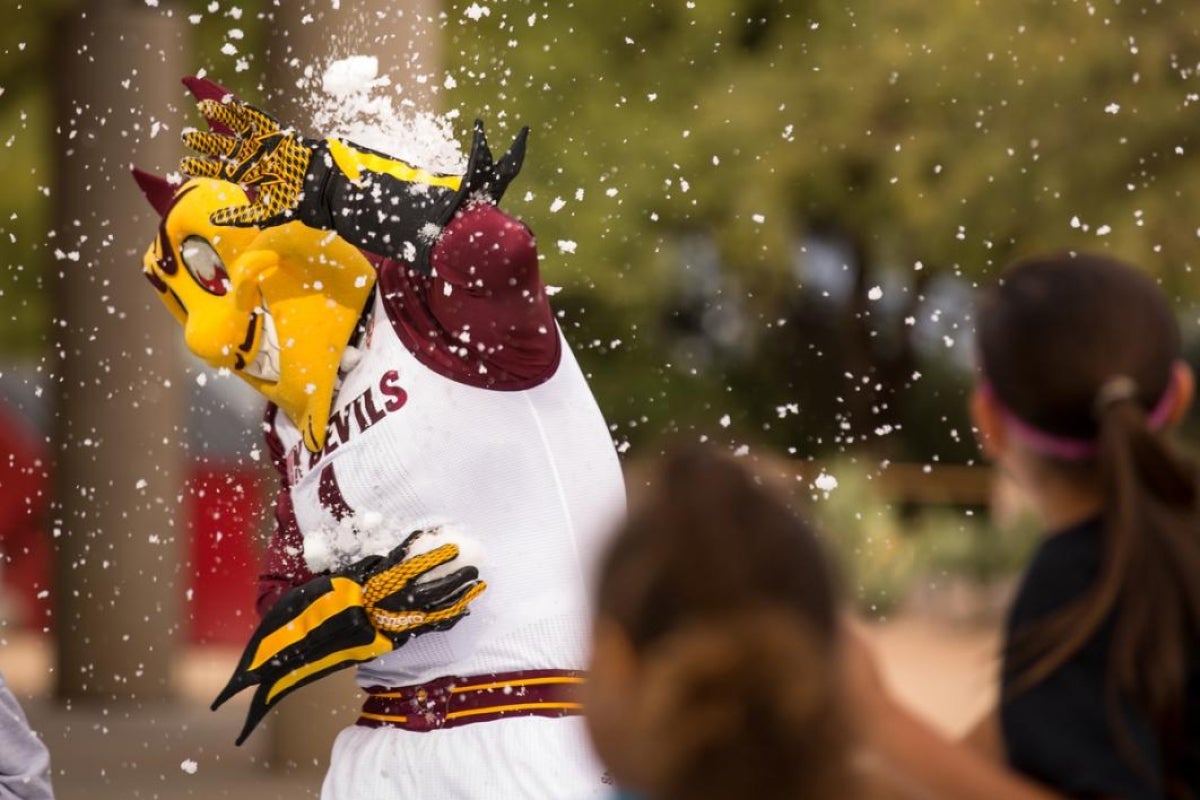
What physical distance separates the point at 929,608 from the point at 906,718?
40.3ft

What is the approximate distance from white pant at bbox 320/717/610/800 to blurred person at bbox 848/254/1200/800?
3.84 feet

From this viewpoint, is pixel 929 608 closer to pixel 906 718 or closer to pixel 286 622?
pixel 286 622

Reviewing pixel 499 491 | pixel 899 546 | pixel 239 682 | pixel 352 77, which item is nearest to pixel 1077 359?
pixel 499 491

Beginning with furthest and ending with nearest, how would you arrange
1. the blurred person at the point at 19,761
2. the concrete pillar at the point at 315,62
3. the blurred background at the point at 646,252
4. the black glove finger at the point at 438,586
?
the blurred background at the point at 646,252 < the concrete pillar at the point at 315,62 < the blurred person at the point at 19,761 < the black glove finger at the point at 438,586

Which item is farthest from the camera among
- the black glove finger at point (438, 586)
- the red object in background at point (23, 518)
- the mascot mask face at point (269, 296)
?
the red object in background at point (23, 518)

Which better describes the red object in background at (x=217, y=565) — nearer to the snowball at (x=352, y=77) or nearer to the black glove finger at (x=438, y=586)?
the snowball at (x=352, y=77)

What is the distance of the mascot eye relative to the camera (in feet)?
12.0

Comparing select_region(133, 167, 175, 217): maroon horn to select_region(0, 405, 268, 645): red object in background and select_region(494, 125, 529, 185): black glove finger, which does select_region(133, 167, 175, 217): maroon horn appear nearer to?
select_region(494, 125, 529, 185): black glove finger

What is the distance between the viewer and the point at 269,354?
3551 mm

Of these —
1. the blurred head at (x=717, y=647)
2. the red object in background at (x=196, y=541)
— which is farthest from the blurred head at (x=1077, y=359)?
the red object in background at (x=196, y=541)

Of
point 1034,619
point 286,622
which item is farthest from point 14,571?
point 1034,619

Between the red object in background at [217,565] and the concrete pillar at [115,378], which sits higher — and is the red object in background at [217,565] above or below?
below

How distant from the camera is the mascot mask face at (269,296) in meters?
3.47

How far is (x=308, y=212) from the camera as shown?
3281mm
